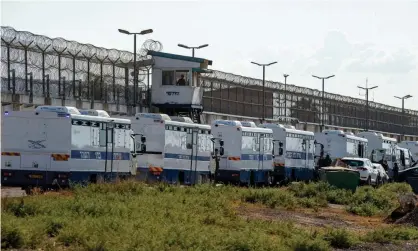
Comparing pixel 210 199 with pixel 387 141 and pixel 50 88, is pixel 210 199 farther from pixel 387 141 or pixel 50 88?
pixel 387 141

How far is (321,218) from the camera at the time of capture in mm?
25344

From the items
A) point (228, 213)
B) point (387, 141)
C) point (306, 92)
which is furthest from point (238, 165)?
point (306, 92)

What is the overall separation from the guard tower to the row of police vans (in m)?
9.65

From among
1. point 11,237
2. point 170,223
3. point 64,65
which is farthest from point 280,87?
point 11,237

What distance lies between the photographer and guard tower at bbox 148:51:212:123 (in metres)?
57.5

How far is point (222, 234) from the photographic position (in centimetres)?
1658

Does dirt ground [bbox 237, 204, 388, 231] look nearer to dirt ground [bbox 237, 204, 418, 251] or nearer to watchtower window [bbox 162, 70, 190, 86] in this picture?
dirt ground [bbox 237, 204, 418, 251]

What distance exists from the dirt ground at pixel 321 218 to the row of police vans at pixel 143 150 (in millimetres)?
6270

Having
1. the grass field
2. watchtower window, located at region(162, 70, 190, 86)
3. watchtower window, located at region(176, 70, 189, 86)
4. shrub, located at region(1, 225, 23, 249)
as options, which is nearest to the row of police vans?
the grass field

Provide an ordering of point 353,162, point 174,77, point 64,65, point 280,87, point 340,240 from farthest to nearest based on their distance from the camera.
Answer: point 280,87 < point 174,77 < point 353,162 < point 64,65 < point 340,240

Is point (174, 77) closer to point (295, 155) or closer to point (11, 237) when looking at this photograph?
point (295, 155)

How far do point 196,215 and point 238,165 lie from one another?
2159cm

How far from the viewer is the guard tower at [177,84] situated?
57531 mm

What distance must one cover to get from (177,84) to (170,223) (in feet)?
136
